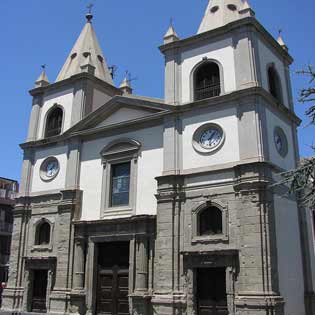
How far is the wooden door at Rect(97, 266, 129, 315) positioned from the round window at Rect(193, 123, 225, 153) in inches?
276

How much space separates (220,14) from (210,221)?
441 inches

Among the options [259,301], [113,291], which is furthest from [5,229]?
[259,301]

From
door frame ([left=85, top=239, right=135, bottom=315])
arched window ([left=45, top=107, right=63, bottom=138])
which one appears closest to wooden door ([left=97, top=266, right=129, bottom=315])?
door frame ([left=85, top=239, right=135, bottom=315])

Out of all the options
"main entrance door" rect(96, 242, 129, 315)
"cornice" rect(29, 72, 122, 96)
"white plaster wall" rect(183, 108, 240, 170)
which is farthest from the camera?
"cornice" rect(29, 72, 122, 96)

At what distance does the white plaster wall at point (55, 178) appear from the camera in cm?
2584

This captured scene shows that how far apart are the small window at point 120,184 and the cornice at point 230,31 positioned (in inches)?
259

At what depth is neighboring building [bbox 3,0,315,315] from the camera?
18.8 m

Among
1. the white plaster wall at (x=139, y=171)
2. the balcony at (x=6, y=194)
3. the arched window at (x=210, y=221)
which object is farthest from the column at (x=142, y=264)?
the balcony at (x=6, y=194)

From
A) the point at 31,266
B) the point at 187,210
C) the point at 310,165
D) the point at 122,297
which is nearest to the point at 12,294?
the point at 31,266

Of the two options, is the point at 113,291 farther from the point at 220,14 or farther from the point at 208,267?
the point at 220,14

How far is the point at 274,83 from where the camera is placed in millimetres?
23219

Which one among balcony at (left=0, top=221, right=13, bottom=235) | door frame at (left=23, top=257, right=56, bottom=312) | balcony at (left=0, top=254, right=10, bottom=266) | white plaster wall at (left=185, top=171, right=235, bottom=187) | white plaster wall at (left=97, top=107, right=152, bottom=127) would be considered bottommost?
door frame at (left=23, top=257, right=56, bottom=312)

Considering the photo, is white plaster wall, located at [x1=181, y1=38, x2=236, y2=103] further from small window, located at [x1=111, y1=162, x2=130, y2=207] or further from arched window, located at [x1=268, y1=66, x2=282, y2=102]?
small window, located at [x1=111, y1=162, x2=130, y2=207]

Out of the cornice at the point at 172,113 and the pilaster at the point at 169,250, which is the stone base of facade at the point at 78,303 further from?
the cornice at the point at 172,113
